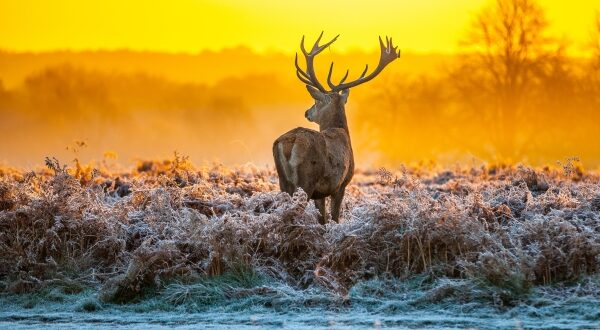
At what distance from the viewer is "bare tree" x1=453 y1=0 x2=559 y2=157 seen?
144ft

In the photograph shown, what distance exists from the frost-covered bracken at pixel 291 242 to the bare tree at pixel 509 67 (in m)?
31.2

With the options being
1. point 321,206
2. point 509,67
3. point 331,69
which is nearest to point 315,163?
point 321,206

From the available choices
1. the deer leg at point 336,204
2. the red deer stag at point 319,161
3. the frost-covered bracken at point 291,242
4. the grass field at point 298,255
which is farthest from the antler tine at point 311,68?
the frost-covered bracken at point 291,242

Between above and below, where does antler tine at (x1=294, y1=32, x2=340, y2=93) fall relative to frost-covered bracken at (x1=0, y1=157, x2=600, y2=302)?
above

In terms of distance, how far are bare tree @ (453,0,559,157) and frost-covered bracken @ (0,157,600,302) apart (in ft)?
102

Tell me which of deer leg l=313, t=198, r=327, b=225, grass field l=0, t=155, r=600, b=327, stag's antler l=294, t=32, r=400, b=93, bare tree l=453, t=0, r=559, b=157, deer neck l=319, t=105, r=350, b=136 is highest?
bare tree l=453, t=0, r=559, b=157

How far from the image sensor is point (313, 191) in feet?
43.3

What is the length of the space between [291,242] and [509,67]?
112ft

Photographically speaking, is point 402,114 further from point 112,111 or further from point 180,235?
point 180,235

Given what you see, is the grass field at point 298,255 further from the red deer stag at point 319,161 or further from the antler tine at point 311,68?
the antler tine at point 311,68

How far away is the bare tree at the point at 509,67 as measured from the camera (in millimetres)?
44031

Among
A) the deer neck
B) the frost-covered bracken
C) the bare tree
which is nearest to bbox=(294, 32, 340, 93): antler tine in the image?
the deer neck

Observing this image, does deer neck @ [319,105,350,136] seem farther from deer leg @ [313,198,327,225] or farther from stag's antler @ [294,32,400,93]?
deer leg @ [313,198,327,225]

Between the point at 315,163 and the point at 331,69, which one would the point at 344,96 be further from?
the point at 315,163
